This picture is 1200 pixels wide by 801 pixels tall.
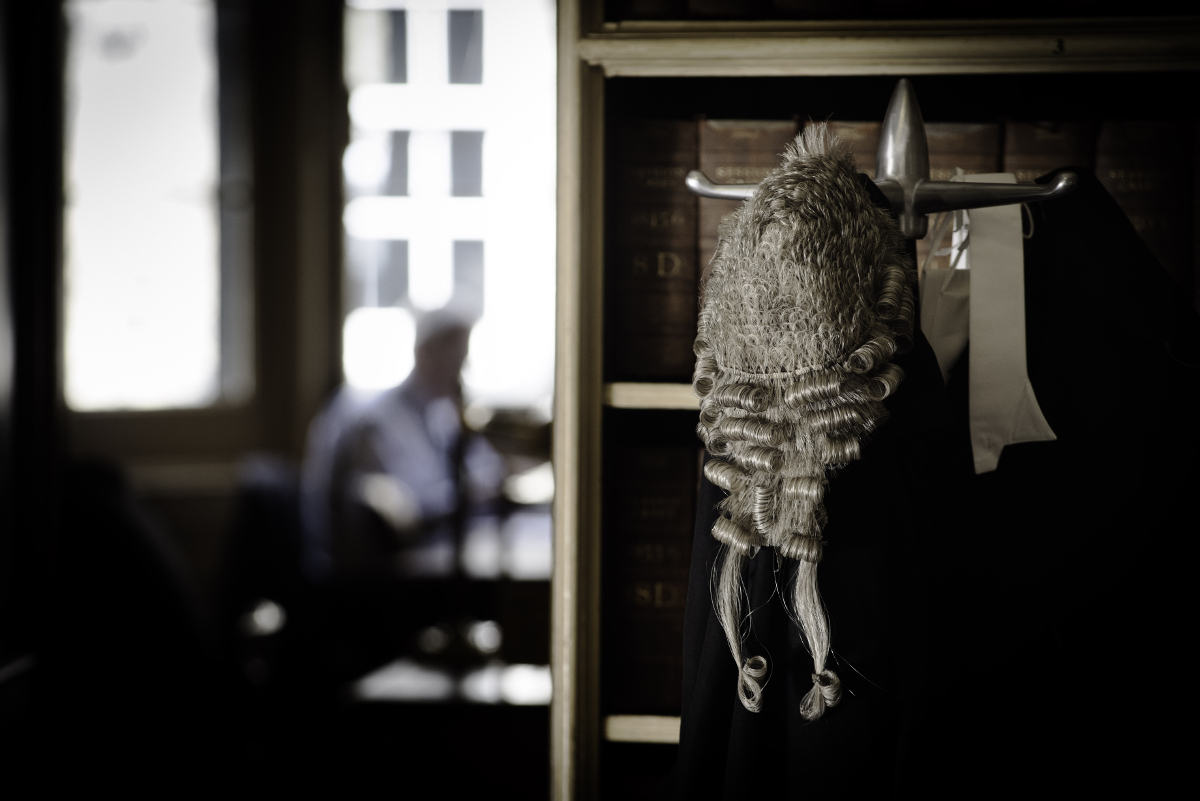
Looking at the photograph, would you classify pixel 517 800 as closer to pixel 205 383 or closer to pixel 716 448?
pixel 716 448

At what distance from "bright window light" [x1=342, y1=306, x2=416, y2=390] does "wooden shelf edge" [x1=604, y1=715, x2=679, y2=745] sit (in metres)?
2.80

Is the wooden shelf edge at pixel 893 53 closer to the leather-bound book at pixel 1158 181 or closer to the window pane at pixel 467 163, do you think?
the leather-bound book at pixel 1158 181

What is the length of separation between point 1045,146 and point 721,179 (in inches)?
15.4

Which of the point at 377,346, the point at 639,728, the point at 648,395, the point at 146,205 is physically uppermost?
the point at 146,205

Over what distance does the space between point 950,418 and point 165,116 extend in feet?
11.5

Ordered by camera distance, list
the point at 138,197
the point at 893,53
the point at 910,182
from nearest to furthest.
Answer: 1. the point at 910,182
2. the point at 893,53
3. the point at 138,197

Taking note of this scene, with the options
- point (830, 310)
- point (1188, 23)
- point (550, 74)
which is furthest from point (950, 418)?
point (550, 74)

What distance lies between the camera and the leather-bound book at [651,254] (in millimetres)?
892

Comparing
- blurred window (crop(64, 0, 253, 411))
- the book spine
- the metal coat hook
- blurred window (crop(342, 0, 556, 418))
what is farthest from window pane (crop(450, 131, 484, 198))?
the metal coat hook

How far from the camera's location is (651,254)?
0.90 metres

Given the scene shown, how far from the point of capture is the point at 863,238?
594 mm

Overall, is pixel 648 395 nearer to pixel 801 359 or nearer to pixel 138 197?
pixel 801 359

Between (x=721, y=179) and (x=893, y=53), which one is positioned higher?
(x=893, y=53)

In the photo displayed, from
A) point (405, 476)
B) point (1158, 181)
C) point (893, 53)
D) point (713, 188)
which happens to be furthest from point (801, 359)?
point (405, 476)
